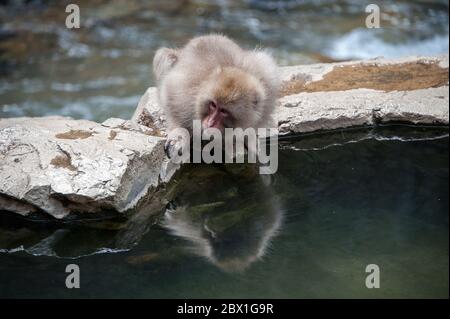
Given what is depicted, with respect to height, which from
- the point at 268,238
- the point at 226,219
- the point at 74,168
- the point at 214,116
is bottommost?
the point at 268,238

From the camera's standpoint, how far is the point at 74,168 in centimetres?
380

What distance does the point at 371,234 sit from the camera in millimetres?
3469

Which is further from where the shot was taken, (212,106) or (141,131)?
(141,131)

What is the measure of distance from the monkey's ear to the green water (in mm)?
965

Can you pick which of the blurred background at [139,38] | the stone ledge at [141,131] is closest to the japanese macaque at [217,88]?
the stone ledge at [141,131]

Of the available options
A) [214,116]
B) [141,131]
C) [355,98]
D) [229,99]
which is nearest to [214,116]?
[214,116]

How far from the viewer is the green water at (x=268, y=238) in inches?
121

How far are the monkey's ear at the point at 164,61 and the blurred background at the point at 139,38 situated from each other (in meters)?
1.97

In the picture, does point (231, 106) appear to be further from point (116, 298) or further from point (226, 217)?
point (116, 298)

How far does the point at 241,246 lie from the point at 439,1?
31.1 ft

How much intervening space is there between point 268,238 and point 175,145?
115 cm

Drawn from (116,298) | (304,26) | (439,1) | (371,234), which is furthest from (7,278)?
(439,1)

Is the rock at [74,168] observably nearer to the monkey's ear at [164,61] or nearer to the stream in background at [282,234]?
the stream in background at [282,234]

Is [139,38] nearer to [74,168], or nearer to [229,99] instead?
[229,99]
